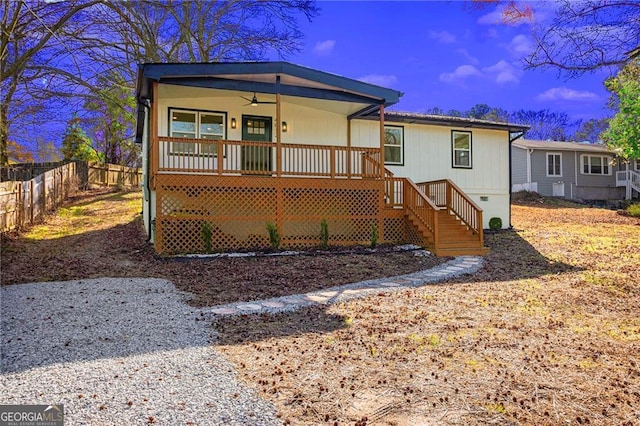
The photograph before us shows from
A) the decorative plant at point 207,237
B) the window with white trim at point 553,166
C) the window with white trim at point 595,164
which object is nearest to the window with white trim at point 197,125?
the decorative plant at point 207,237

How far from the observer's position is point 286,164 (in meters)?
11.9

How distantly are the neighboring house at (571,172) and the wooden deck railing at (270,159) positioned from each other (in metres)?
17.6

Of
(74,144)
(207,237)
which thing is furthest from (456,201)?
(74,144)

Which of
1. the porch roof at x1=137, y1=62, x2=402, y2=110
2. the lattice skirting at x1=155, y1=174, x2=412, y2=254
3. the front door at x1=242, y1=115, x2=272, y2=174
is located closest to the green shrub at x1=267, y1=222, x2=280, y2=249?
the lattice skirting at x1=155, y1=174, x2=412, y2=254

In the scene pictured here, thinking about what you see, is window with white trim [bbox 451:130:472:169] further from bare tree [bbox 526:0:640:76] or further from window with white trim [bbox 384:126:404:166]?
bare tree [bbox 526:0:640:76]

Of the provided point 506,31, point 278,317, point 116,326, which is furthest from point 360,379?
point 506,31

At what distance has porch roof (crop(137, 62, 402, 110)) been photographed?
31.7 ft

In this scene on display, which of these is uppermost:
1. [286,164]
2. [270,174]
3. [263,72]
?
[263,72]

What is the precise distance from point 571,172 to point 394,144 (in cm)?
1801

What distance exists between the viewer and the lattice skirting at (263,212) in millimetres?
9906

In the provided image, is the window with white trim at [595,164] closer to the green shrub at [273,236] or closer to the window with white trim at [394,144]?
the window with white trim at [394,144]

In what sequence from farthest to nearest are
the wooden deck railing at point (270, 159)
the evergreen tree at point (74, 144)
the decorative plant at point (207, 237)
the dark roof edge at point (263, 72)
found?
the evergreen tree at point (74, 144) < the wooden deck railing at point (270, 159) < the decorative plant at point (207, 237) < the dark roof edge at point (263, 72)

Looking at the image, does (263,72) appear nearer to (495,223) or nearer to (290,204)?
(290,204)

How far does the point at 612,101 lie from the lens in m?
21.7
